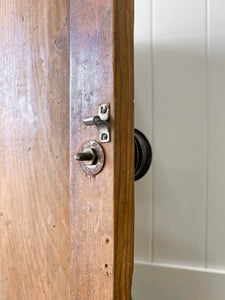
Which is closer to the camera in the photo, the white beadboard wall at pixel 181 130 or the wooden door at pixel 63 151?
the wooden door at pixel 63 151

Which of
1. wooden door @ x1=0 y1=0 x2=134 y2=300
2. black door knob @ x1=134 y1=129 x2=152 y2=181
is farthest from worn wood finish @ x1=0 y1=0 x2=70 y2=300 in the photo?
black door knob @ x1=134 y1=129 x2=152 y2=181

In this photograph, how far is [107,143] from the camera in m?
0.42

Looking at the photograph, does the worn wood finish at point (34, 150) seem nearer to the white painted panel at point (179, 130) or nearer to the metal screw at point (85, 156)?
the metal screw at point (85, 156)

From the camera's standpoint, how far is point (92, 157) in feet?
1.43

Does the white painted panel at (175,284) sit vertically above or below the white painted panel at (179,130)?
below

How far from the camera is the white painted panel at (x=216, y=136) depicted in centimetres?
74

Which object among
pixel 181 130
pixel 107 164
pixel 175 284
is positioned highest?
pixel 181 130

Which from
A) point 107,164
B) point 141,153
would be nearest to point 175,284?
point 141,153

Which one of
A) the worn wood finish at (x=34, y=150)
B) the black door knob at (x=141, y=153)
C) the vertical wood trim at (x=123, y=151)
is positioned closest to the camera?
the vertical wood trim at (x=123, y=151)

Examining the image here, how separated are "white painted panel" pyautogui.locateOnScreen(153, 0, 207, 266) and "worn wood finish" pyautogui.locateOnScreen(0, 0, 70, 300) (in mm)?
372

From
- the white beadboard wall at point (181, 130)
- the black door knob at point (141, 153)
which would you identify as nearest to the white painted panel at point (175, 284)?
the white beadboard wall at point (181, 130)

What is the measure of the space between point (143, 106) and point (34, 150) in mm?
402

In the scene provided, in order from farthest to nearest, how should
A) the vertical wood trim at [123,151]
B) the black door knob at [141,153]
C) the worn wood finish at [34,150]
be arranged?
the black door knob at [141,153] → the worn wood finish at [34,150] → the vertical wood trim at [123,151]

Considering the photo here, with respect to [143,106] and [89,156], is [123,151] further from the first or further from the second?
[143,106]
